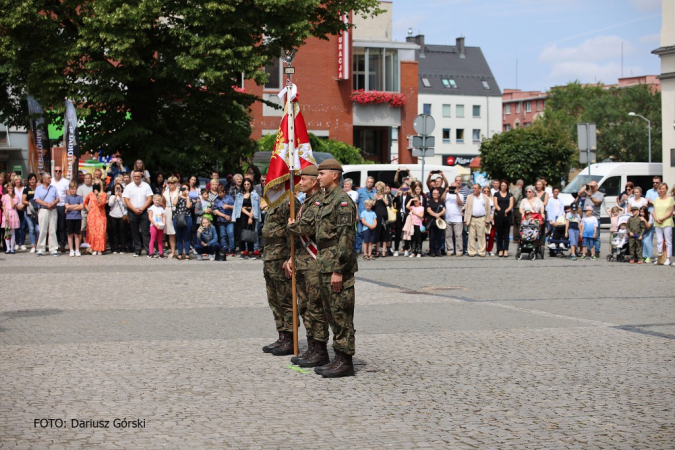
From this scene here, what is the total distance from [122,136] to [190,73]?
258cm

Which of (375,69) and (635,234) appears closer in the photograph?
(635,234)

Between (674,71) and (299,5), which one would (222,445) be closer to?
(299,5)

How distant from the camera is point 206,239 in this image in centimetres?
2148

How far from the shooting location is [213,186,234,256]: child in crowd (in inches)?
861

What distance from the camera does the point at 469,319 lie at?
11.9 metres

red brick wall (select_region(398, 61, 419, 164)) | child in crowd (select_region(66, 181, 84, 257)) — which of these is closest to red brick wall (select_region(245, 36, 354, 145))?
red brick wall (select_region(398, 61, 419, 164))

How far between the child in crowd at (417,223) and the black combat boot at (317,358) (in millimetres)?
14359

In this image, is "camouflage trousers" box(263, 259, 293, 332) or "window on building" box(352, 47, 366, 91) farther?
"window on building" box(352, 47, 366, 91)

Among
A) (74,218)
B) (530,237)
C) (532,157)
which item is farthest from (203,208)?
(532,157)

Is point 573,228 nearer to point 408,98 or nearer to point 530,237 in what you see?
point 530,237

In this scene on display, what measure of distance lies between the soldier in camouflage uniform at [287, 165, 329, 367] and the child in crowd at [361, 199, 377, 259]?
13272 mm

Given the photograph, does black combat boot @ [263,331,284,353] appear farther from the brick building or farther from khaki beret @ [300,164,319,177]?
the brick building

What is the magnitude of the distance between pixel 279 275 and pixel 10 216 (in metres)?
15.2

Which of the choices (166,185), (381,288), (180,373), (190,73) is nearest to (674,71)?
(190,73)
